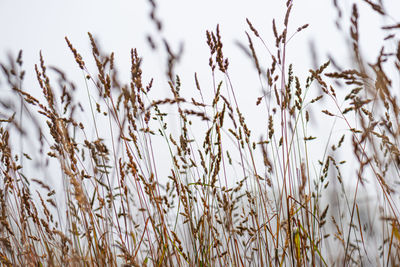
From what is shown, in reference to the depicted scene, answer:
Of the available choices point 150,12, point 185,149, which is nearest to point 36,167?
point 185,149

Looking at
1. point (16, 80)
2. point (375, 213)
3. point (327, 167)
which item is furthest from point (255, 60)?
point (16, 80)

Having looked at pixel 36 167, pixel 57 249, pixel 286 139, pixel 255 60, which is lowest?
pixel 57 249

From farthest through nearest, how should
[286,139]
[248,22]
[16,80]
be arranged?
1. [16,80]
2. [286,139]
3. [248,22]

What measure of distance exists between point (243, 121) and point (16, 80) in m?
1.07

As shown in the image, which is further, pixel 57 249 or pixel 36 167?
pixel 36 167

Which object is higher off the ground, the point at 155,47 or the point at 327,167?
the point at 155,47

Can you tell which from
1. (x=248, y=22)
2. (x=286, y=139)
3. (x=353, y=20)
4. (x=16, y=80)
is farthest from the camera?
(x=16, y=80)

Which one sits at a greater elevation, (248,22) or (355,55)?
(248,22)

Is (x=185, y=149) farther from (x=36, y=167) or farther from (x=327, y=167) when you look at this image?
(x=36, y=167)

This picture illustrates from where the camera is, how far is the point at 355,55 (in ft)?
3.92

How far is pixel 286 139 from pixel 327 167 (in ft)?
0.73

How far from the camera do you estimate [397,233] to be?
1.21 meters

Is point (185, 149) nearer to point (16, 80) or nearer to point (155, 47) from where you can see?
point (155, 47)

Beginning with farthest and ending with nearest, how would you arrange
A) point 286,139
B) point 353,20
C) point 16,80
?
point 16,80 < point 286,139 < point 353,20
